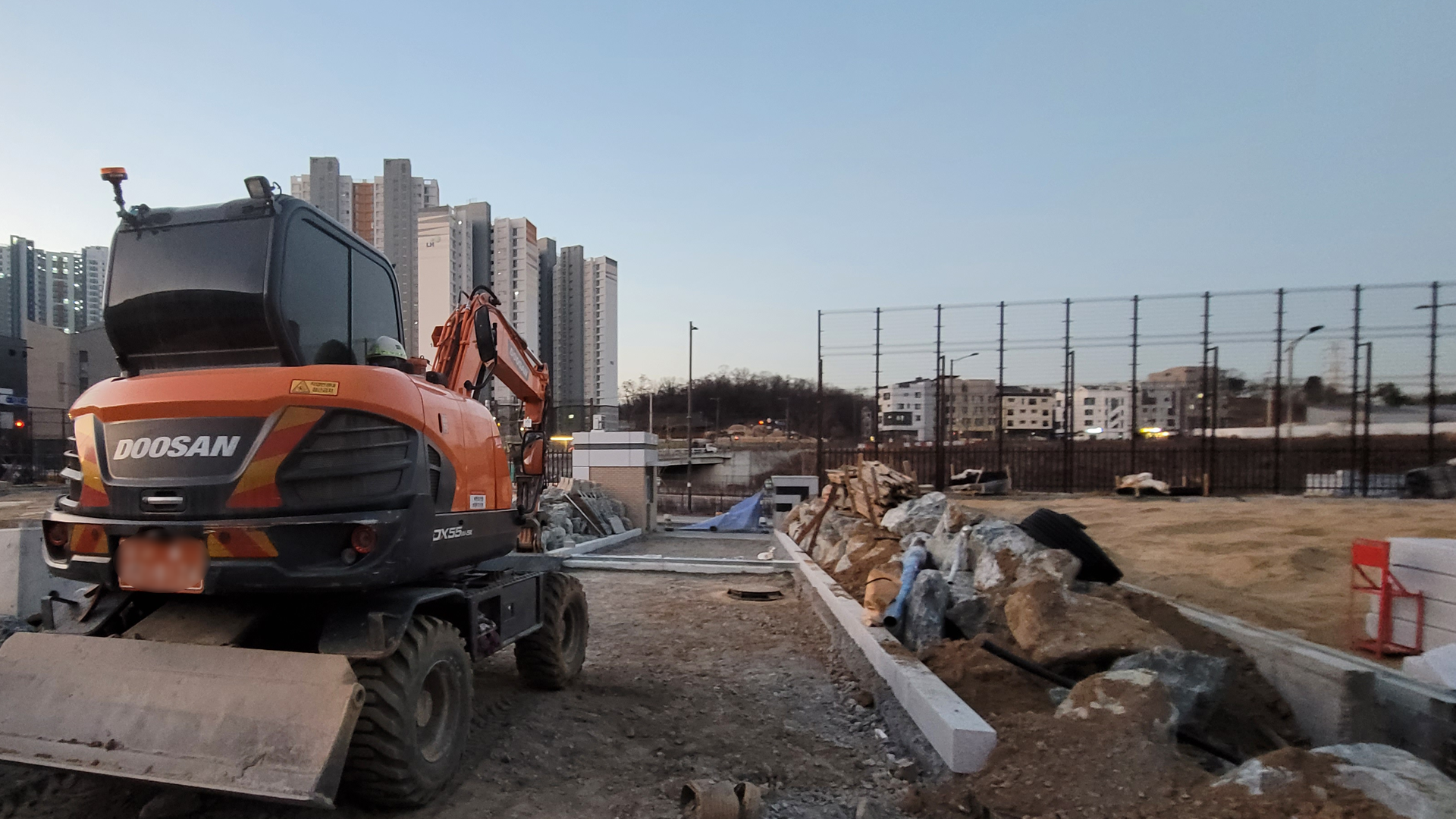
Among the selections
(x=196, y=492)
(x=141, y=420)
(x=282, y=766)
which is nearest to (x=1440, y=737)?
(x=282, y=766)

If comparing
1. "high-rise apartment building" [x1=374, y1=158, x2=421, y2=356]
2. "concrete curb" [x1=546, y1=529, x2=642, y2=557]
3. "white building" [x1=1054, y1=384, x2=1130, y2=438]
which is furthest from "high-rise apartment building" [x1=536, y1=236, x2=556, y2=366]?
"white building" [x1=1054, y1=384, x2=1130, y2=438]

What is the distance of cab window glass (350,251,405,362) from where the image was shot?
14.9 ft

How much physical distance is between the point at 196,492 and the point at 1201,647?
6575mm

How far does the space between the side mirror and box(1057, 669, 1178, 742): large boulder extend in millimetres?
4407

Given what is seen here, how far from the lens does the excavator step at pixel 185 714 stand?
3.26 meters

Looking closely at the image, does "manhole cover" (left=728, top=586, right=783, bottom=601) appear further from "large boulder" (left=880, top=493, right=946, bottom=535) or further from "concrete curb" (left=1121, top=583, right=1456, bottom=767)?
"concrete curb" (left=1121, top=583, right=1456, bottom=767)

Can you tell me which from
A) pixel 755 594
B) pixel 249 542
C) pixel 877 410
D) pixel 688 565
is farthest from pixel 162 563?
pixel 877 410

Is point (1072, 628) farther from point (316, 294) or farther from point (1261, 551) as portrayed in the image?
point (316, 294)

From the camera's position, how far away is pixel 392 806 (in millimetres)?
3805

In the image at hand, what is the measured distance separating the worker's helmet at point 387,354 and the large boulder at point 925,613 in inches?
180

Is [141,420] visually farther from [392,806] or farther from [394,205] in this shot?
[394,205]

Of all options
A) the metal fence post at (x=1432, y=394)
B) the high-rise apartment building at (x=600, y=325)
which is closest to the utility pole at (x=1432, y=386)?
the metal fence post at (x=1432, y=394)

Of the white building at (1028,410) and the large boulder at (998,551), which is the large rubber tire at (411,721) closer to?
the large boulder at (998,551)

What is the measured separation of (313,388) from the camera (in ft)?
11.9
